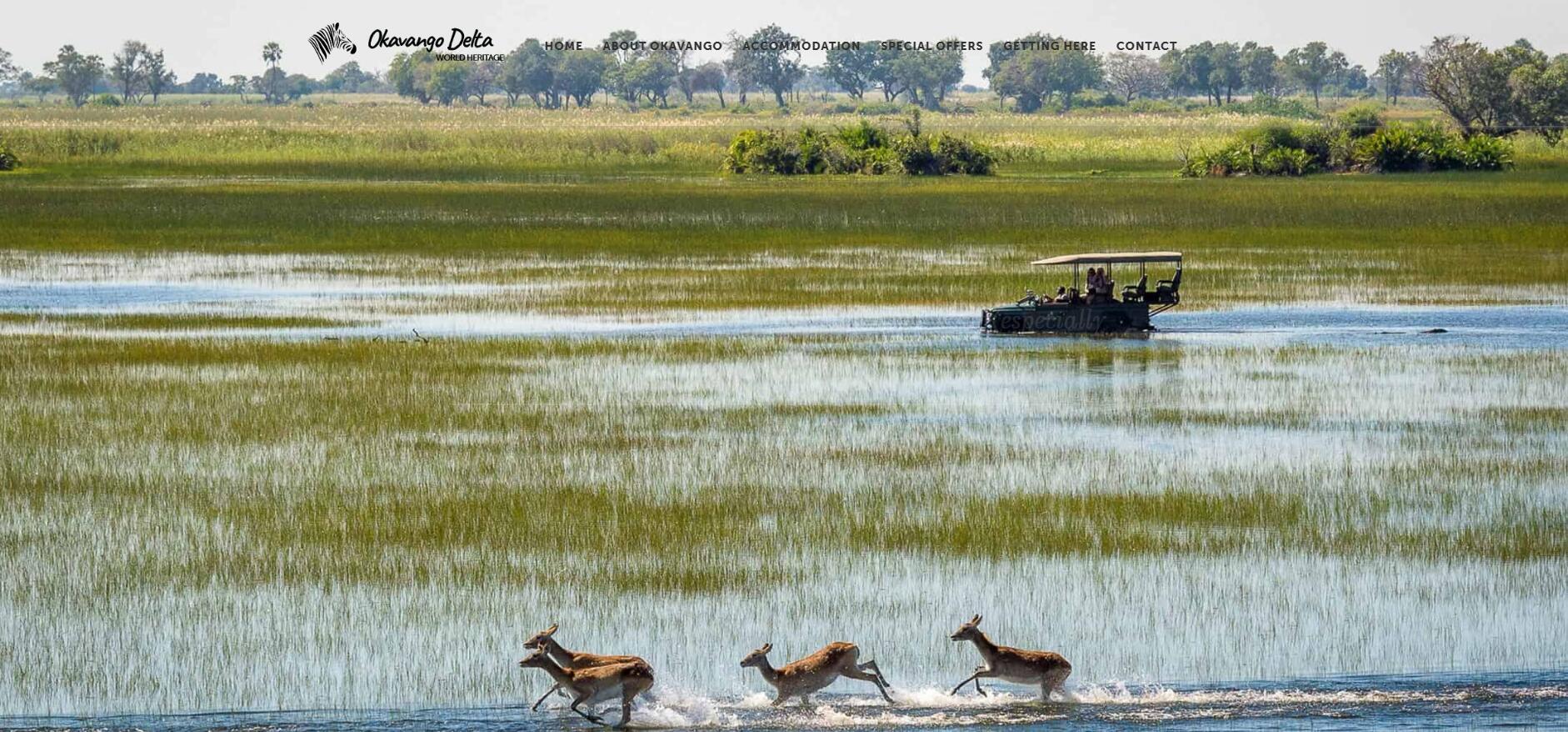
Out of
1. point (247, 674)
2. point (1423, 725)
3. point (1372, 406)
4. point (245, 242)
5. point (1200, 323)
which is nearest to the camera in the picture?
point (1423, 725)

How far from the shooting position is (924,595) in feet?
61.6

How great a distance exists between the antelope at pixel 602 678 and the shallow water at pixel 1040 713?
0.43 meters

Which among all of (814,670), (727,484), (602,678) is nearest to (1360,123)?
(727,484)

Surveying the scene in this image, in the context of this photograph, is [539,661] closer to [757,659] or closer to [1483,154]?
[757,659]

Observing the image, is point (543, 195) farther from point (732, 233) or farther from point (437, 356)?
point (437, 356)

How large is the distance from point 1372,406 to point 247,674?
18.1 metres

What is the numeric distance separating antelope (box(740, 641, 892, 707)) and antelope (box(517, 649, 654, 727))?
691 millimetres

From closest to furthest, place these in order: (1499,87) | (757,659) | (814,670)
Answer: (757,659)
(814,670)
(1499,87)

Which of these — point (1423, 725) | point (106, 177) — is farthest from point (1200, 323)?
point (106, 177)

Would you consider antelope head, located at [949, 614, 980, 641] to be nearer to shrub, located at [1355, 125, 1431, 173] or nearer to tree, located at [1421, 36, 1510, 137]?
shrub, located at [1355, 125, 1431, 173]

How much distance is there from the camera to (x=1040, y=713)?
595 inches

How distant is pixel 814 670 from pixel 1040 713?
160cm

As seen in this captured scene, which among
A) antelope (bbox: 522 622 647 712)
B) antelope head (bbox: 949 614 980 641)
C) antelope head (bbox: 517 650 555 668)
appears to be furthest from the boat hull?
antelope head (bbox: 517 650 555 668)

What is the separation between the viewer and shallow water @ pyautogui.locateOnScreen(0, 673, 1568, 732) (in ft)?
48.2
